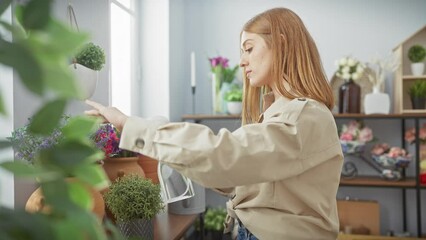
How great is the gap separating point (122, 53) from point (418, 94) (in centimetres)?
192

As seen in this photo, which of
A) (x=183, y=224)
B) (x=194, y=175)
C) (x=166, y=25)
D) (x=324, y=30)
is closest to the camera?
(x=194, y=175)

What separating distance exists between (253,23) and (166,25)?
1.77 m

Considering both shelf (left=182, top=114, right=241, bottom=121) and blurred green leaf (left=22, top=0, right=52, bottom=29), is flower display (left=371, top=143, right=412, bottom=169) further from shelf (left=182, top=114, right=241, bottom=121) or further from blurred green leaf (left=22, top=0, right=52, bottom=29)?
blurred green leaf (left=22, top=0, right=52, bottom=29)

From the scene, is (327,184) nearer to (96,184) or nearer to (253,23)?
(253,23)

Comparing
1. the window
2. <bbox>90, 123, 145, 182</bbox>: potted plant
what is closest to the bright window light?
the window

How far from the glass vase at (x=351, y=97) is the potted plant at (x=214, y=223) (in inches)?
44.5

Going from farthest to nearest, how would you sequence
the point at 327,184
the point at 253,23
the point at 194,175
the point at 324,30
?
the point at 324,30 → the point at 253,23 → the point at 327,184 → the point at 194,175

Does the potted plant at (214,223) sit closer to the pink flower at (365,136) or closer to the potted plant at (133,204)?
the pink flower at (365,136)

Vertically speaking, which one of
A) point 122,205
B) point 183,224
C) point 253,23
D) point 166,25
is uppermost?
point 166,25

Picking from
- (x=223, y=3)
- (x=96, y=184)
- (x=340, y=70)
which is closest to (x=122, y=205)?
(x=96, y=184)

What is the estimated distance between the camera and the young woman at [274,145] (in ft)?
2.26

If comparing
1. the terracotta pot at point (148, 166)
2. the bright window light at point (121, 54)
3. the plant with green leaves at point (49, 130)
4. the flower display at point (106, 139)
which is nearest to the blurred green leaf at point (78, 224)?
the plant with green leaves at point (49, 130)

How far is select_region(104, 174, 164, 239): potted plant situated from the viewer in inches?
49.3

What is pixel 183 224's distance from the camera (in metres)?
1.70
